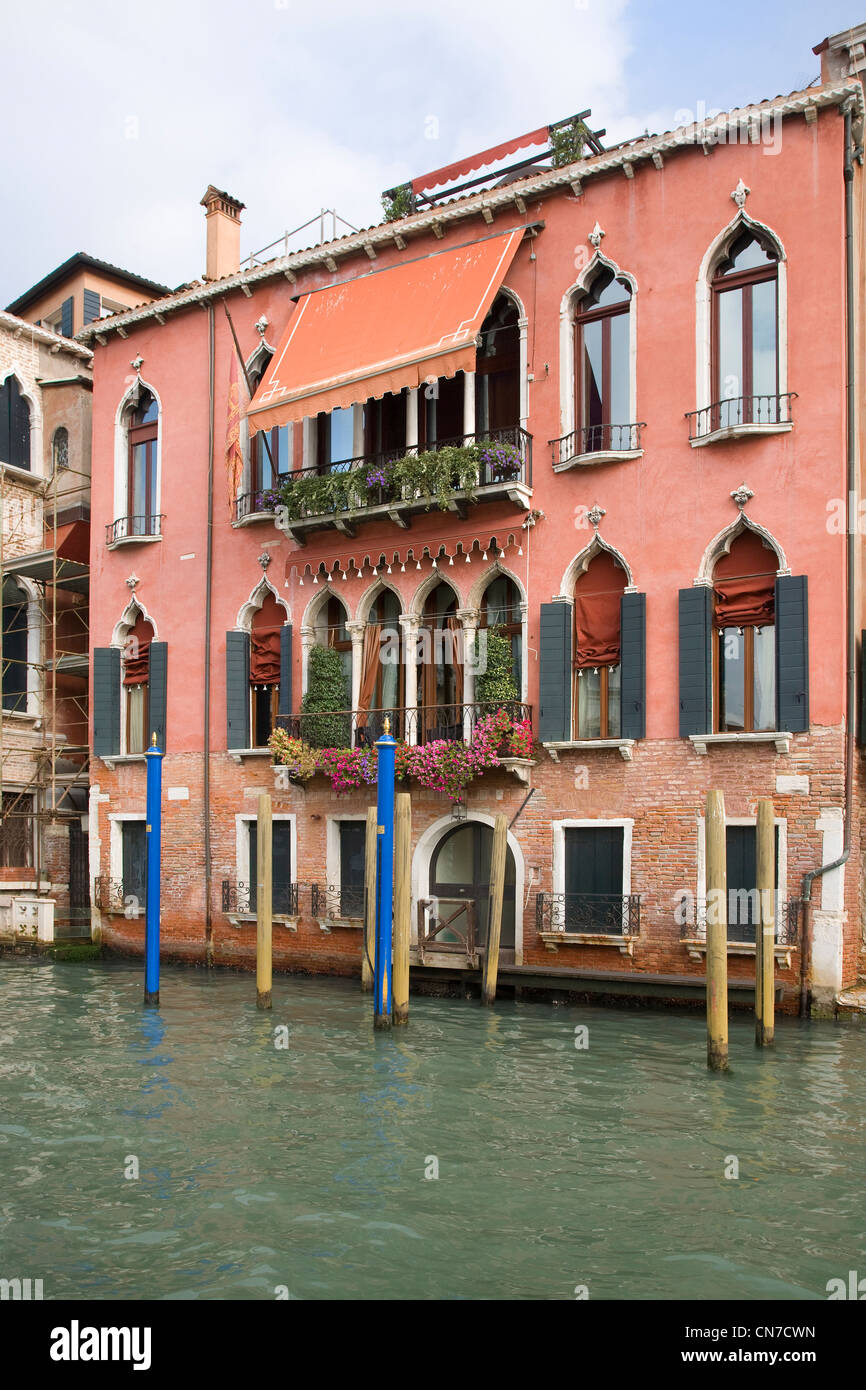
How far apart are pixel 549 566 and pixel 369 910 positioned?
4246mm

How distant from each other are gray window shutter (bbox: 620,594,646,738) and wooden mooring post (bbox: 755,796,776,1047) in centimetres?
286

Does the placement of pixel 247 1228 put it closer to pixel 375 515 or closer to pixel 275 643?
pixel 375 515

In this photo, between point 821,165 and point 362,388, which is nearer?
point 821,165

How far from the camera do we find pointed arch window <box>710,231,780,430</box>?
12656 millimetres

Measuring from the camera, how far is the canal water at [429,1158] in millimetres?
5762

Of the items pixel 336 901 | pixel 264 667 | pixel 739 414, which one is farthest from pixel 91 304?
pixel 739 414

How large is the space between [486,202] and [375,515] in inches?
145

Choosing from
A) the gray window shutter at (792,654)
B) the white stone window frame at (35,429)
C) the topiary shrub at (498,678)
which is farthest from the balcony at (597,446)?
the white stone window frame at (35,429)

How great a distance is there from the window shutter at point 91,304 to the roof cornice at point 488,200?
5.01 meters

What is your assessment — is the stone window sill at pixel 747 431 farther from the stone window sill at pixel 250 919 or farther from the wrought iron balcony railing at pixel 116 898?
the wrought iron balcony railing at pixel 116 898

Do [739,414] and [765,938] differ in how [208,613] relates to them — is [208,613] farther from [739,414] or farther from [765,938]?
[765,938]

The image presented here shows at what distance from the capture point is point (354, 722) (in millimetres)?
15172
